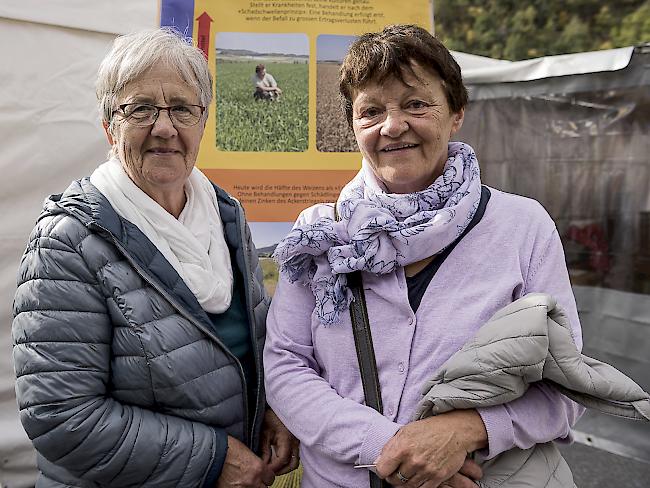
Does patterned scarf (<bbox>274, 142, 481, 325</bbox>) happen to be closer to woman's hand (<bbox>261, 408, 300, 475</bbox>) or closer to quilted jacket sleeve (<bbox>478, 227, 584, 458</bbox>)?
quilted jacket sleeve (<bbox>478, 227, 584, 458</bbox>)

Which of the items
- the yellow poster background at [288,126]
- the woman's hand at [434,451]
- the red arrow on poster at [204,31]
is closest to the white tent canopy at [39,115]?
the red arrow on poster at [204,31]

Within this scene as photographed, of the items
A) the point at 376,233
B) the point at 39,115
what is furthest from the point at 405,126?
the point at 39,115

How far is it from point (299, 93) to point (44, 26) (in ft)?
3.89

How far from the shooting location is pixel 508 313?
1.45 metres

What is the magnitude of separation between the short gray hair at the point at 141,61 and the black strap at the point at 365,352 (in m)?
0.70

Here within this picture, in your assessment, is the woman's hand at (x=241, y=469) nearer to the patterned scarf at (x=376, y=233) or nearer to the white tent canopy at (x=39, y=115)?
the patterned scarf at (x=376, y=233)

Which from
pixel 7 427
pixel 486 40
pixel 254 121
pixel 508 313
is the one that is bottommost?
pixel 7 427

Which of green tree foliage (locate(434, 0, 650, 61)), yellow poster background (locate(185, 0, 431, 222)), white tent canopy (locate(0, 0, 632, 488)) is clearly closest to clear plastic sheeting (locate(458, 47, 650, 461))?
yellow poster background (locate(185, 0, 431, 222))

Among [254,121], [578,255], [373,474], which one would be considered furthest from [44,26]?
[578,255]

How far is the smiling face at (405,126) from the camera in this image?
1.64 m

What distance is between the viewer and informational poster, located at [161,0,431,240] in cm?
303

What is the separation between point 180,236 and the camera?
5.74 ft

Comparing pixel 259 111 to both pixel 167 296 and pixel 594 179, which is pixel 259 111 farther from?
pixel 594 179

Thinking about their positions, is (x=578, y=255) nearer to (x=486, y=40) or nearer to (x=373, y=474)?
(x=373, y=474)
